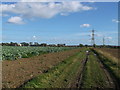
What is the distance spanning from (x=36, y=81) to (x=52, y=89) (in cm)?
170

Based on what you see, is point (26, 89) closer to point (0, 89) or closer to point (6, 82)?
point (0, 89)

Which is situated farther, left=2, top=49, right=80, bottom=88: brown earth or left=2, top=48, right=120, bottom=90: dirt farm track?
left=2, top=49, right=80, bottom=88: brown earth

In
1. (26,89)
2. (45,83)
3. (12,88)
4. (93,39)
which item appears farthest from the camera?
(93,39)

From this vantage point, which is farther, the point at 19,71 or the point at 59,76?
the point at 19,71

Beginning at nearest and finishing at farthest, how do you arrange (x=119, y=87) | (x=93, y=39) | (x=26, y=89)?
(x=26, y=89), (x=119, y=87), (x=93, y=39)

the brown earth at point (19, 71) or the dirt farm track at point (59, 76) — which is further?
the brown earth at point (19, 71)

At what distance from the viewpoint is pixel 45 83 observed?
12227 mm

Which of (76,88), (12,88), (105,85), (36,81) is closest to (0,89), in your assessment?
(12,88)

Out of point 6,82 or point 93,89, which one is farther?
point 6,82

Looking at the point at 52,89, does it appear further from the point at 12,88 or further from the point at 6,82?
the point at 6,82

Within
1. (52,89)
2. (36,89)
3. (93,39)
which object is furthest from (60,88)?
(93,39)

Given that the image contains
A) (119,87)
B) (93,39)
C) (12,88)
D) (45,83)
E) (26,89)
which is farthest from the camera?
(93,39)

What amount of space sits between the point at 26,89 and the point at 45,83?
7.66ft

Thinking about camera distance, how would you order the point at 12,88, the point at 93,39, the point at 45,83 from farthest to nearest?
the point at 93,39 < the point at 45,83 < the point at 12,88
